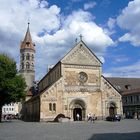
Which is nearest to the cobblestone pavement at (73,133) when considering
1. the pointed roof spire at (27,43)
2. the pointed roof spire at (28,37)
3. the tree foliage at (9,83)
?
the tree foliage at (9,83)

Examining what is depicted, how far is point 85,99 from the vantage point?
56719mm

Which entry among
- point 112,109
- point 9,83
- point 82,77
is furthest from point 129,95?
point 9,83

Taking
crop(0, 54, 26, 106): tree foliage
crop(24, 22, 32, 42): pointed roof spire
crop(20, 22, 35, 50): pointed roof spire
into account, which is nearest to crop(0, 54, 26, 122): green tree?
crop(0, 54, 26, 106): tree foliage

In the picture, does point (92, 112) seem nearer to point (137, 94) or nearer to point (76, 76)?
point (76, 76)

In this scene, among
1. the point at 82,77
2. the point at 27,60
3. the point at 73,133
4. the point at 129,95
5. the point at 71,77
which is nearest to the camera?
the point at 73,133

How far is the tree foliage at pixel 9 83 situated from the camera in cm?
5110

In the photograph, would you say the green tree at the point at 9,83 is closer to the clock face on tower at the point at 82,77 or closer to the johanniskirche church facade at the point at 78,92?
the johanniskirche church facade at the point at 78,92

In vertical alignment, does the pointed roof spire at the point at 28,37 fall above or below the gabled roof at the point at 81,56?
above

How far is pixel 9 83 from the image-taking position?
51.0 metres

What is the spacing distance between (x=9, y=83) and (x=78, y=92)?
45.5 feet

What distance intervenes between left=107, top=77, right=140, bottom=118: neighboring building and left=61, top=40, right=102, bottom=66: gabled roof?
64.7 feet

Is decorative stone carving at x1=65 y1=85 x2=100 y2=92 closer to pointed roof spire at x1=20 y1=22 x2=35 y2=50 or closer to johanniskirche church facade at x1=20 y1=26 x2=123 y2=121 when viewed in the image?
johanniskirche church facade at x1=20 y1=26 x2=123 y2=121

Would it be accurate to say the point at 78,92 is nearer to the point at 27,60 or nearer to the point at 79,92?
the point at 79,92

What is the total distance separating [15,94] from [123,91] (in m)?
40.6
